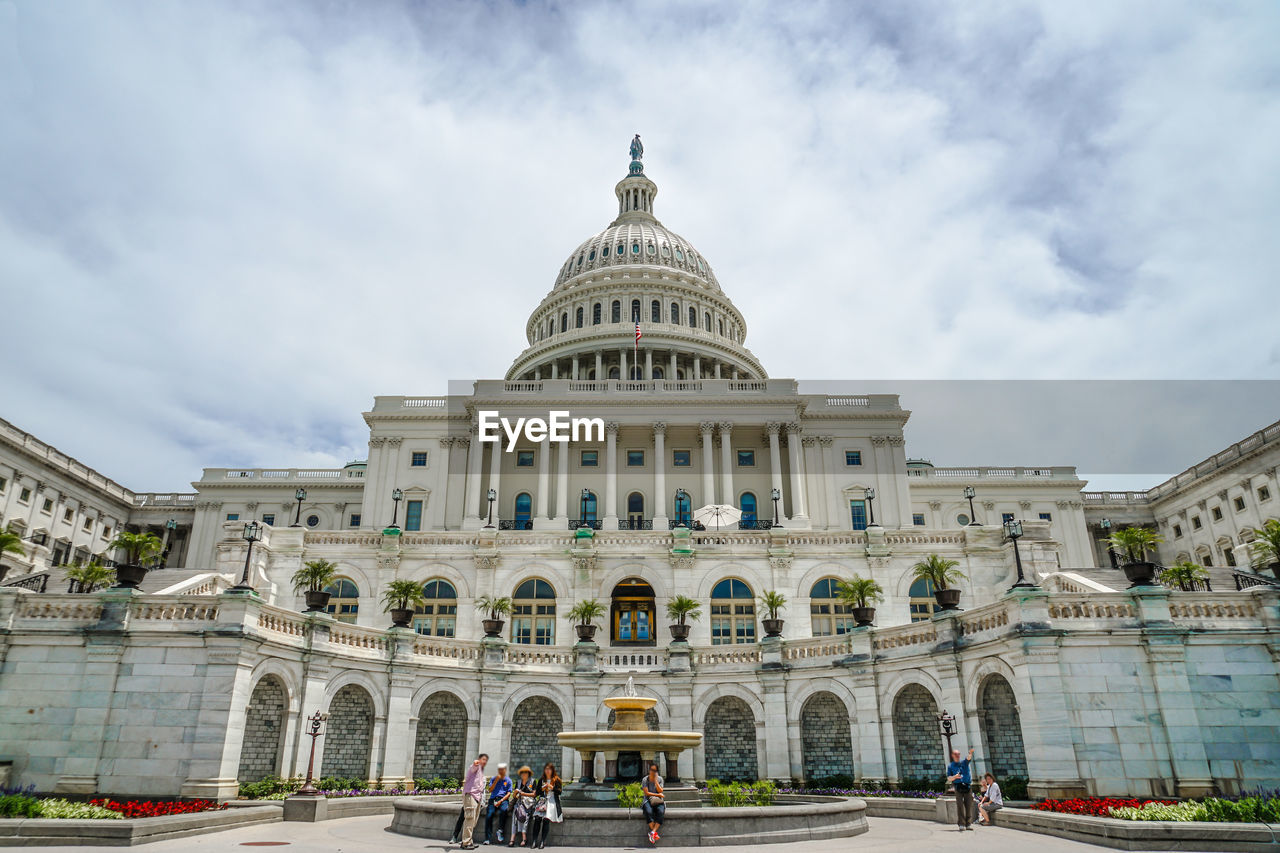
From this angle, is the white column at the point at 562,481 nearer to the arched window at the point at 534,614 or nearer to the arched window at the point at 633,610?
the arched window at the point at 534,614

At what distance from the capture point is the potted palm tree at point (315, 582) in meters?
30.5

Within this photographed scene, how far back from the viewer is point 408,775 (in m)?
31.9

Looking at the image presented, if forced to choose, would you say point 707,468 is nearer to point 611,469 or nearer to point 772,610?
point 611,469

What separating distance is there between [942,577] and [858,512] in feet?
124

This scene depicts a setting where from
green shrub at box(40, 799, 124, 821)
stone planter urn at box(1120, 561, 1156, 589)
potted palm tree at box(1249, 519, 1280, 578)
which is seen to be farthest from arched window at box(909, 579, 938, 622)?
green shrub at box(40, 799, 124, 821)

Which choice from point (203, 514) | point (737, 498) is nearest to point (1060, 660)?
point (737, 498)

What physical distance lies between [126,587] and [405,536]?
2143 centimetres

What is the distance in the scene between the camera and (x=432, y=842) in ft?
65.0

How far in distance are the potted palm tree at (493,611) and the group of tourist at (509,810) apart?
15461mm

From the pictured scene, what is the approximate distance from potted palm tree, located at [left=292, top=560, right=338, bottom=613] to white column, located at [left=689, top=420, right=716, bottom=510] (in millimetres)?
34899

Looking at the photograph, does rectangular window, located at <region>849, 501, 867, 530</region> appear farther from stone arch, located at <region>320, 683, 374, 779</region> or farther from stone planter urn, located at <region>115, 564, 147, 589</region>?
stone planter urn, located at <region>115, 564, 147, 589</region>

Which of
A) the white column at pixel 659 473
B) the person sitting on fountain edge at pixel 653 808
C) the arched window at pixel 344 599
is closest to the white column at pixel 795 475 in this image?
the white column at pixel 659 473

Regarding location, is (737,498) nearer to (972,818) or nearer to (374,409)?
(374,409)

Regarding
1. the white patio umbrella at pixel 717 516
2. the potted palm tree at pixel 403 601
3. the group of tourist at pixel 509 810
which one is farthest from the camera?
the white patio umbrella at pixel 717 516
